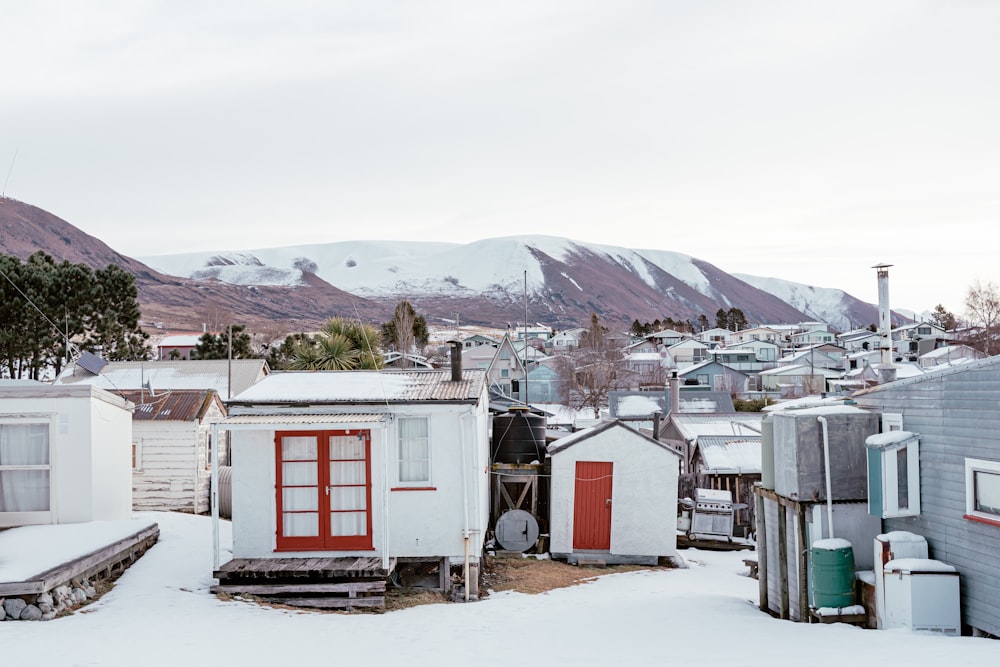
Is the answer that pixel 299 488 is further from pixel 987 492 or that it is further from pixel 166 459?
pixel 987 492

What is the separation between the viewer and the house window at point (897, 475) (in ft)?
34.1

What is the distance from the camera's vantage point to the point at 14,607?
34.1 ft

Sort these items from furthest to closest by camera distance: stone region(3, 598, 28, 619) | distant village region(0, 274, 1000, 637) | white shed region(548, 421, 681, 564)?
1. white shed region(548, 421, 681, 564)
2. stone region(3, 598, 28, 619)
3. distant village region(0, 274, 1000, 637)

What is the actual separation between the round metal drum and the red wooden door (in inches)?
44.5

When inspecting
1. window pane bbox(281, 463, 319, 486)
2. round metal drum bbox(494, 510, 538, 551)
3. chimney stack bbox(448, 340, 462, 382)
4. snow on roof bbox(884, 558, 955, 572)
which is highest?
chimney stack bbox(448, 340, 462, 382)

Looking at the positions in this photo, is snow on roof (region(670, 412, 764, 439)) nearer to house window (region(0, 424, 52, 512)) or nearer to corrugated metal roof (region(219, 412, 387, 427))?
corrugated metal roof (region(219, 412, 387, 427))

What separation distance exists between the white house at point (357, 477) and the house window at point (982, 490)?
25.0 ft

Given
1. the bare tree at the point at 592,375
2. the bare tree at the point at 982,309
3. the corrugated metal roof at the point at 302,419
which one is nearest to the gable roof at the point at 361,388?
the corrugated metal roof at the point at 302,419

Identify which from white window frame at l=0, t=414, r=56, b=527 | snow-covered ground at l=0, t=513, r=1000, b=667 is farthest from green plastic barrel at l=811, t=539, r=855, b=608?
white window frame at l=0, t=414, r=56, b=527

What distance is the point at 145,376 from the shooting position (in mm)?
29266

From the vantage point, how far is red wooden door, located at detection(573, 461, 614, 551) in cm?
1819

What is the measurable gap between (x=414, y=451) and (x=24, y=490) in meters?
6.81

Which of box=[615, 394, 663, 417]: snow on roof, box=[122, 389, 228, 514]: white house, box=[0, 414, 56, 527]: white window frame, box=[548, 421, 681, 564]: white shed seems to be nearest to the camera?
box=[0, 414, 56, 527]: white window frame

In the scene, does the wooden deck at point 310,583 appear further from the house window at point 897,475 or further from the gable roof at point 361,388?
the house window at point 897,475
